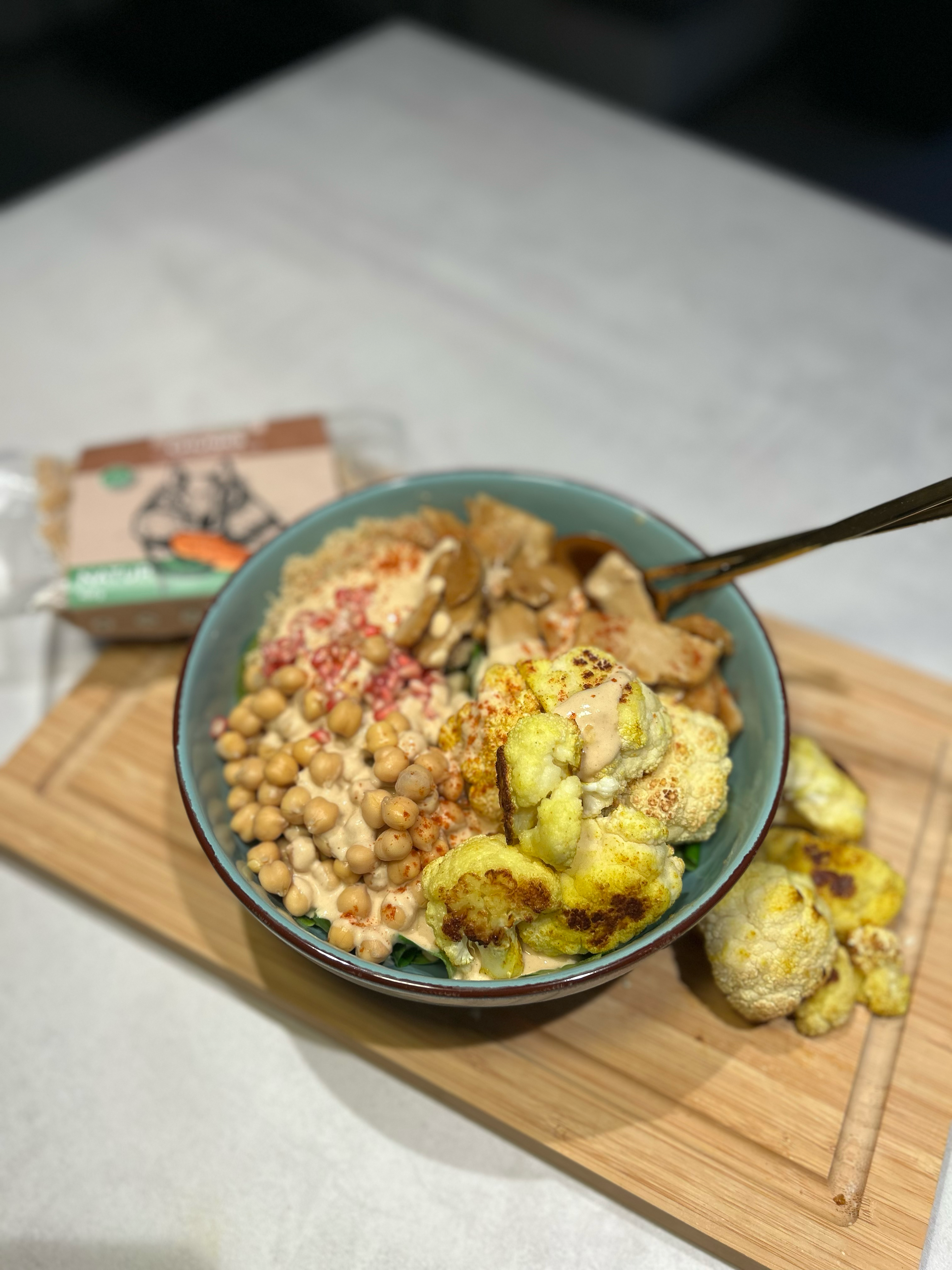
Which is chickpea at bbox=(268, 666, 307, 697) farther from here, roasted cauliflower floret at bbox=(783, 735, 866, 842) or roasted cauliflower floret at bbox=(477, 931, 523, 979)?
roasted cauliflower floret at bbox=(783, 735, 866, 842)

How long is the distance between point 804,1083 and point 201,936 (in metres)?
0.91

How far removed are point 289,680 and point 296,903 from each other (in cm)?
35

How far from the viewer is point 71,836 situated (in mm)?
1698

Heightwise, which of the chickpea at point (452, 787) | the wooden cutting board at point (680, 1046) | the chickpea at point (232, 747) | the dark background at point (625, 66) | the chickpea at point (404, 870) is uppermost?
the dark background at point (625, 66)

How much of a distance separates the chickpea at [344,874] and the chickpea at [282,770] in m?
0.14

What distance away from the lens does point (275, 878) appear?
1388 millimetres

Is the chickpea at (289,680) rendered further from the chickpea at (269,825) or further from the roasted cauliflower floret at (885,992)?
the roasted cauliflower floret at (885,992)

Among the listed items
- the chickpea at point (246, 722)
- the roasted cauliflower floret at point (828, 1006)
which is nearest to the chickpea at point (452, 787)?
the chickpea at point (246, 722)

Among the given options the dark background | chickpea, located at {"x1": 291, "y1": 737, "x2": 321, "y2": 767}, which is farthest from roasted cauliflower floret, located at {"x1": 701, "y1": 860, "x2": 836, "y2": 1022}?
the dark background

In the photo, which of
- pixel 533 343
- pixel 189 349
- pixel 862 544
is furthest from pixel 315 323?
pixel 862 544

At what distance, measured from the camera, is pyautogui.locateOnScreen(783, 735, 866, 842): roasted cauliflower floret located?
1.57 metres

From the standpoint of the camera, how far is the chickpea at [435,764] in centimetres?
142

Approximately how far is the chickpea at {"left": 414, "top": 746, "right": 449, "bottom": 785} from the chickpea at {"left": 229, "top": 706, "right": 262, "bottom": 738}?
0.29 metres

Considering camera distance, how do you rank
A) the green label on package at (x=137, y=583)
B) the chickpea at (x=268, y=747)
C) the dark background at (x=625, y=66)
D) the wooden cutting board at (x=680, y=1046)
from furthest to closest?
the dark background at (x=625, y=66) → the green label on package at (x=137, y=583) → the chickpea at (x=268, y=747) → the wooden cutting board at (x=680, y=1046)
